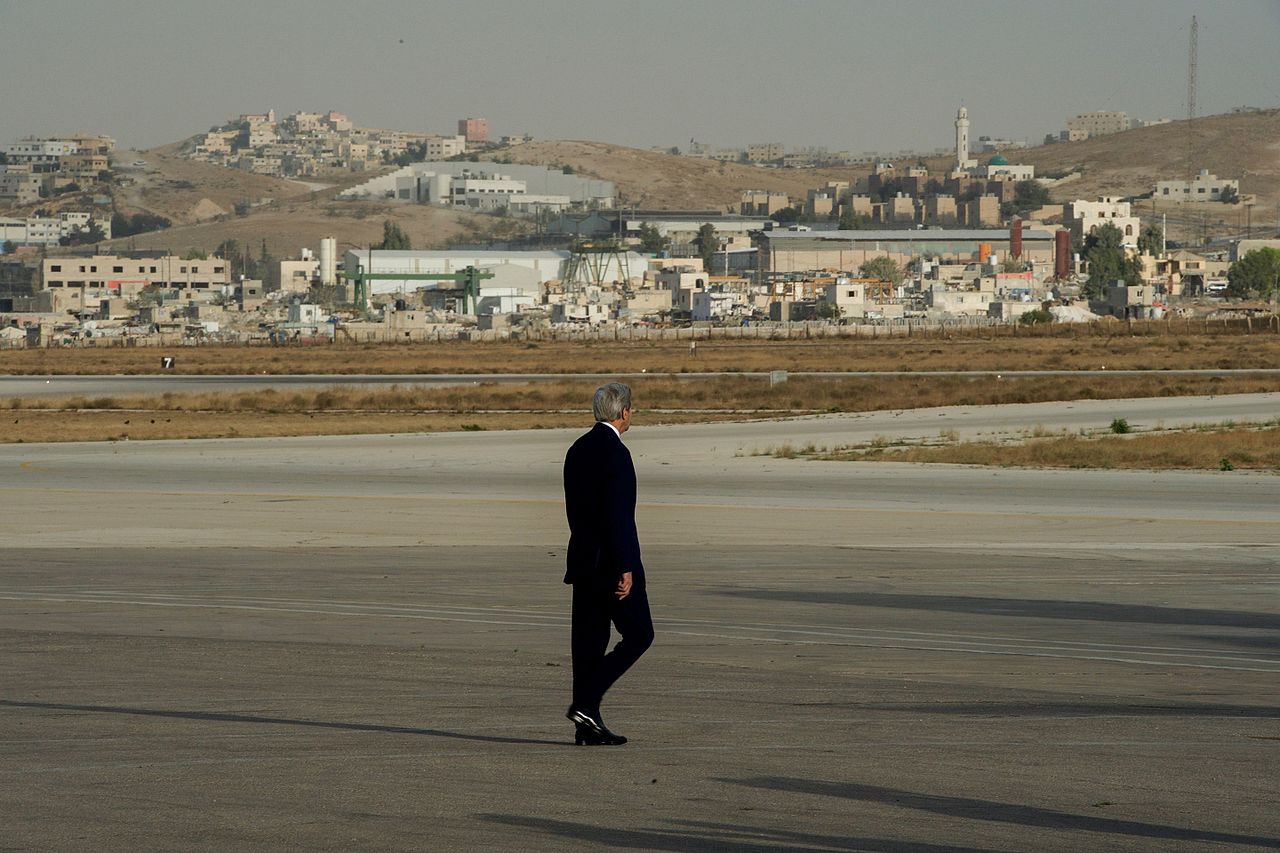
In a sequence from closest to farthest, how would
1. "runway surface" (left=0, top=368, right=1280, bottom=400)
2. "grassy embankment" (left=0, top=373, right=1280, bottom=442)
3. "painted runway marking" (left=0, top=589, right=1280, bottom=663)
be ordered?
"painted runway marking" (left=0, top=589, right=1280, bottom=663), "grassy embankment" (left=0, top=373, right=1280, bottom=442), "runway surface" (left=0, top=368, right=1280, bottom=400)

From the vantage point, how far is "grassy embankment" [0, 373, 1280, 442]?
171 feet

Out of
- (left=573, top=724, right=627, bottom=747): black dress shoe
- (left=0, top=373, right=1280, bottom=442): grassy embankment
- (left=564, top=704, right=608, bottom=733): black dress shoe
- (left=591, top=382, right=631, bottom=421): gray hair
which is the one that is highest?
(left=591, top=382, right=631, bottom=421): gray hair

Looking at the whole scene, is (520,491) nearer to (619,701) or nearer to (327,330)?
(619,701)

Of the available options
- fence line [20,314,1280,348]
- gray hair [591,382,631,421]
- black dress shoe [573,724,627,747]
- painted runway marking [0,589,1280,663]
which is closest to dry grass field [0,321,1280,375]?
fence line [20,314,1280,348]

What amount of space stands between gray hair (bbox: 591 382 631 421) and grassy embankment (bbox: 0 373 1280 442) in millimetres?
39219

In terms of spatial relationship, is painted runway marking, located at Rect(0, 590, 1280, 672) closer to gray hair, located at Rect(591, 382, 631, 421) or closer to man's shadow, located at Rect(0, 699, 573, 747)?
man's shadow, located at Rect(0, 699, 573, 747)

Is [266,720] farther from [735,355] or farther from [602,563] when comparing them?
[735,355]

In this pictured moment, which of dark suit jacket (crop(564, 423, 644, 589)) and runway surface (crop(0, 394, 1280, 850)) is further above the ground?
dark suit jacket (crop(564, 423, 644, 589))

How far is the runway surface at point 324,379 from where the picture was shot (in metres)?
73.5

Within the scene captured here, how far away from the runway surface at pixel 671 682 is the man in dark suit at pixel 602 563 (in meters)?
0.40

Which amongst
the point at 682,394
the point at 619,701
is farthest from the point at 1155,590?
the point at 682,394

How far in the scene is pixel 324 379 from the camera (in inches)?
3248

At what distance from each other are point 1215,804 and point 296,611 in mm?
10059

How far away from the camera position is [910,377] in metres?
73.4
